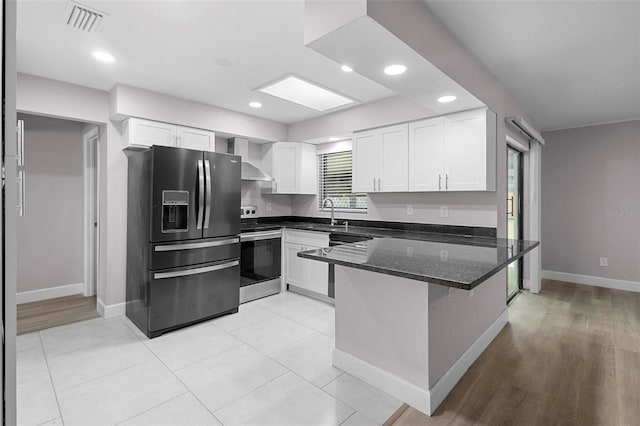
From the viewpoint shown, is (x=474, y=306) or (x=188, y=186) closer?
(x=474, y=306)

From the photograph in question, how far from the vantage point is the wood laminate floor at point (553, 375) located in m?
1.92

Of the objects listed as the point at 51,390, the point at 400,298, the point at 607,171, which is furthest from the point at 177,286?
the point at 607,171

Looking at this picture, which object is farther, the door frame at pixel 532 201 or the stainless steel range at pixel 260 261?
the door frame at pixel 532 201

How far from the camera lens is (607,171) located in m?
4.66

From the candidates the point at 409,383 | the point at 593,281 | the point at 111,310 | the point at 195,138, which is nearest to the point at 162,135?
the point at 195,138

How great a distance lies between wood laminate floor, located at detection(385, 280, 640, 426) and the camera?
192 cm

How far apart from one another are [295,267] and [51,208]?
10.3ft

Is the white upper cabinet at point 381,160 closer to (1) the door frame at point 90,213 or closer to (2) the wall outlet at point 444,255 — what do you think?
(2) the wall outlet at point 444,255

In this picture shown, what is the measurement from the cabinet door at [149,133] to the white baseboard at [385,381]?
2.85 meters

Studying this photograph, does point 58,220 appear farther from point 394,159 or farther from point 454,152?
point 454,152

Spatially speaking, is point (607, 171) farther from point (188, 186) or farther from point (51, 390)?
point (51, 390)

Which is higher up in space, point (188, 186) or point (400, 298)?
point (188, 186)

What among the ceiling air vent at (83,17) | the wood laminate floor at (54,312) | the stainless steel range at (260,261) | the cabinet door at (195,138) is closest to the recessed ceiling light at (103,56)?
the ceiling air vent at (83,17)

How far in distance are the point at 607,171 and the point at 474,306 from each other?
3.83 m
